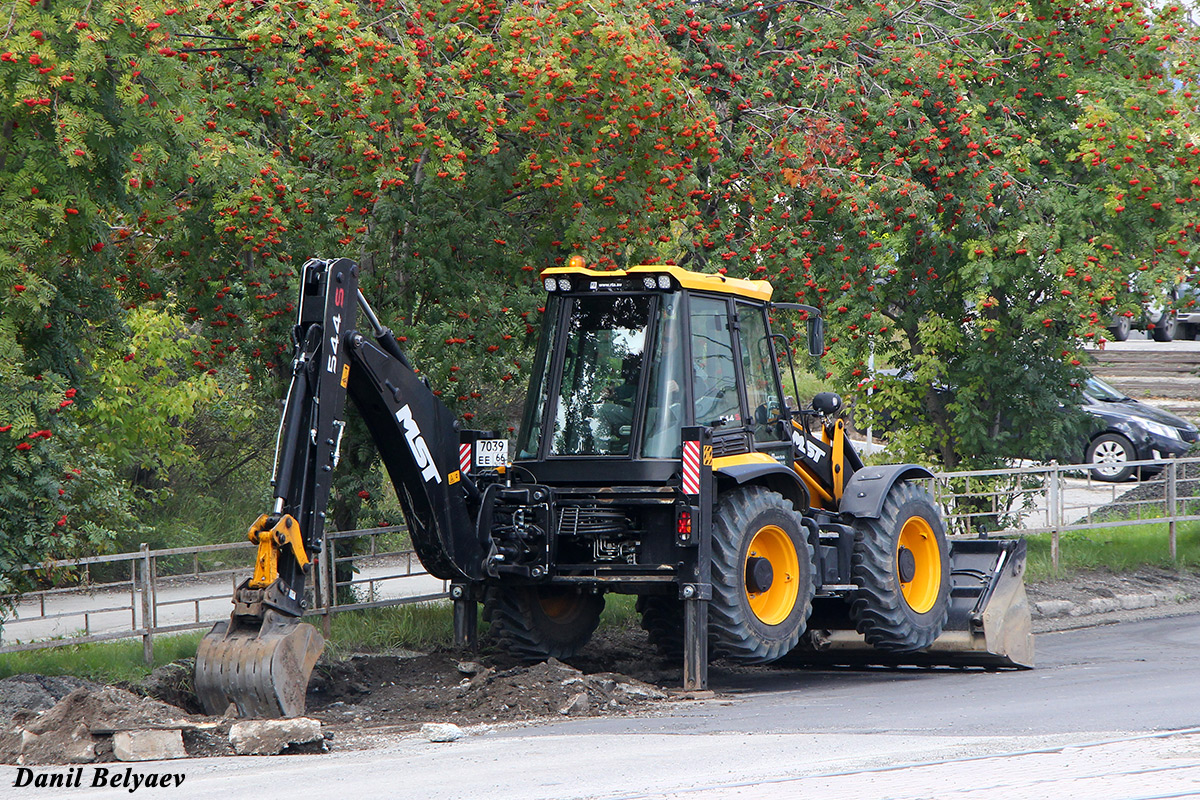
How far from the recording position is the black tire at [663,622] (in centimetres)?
1097

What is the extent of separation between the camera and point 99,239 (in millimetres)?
9195

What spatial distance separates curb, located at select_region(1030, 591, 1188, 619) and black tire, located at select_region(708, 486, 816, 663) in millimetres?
4930

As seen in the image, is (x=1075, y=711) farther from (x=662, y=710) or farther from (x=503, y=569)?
(x=503, y=569)

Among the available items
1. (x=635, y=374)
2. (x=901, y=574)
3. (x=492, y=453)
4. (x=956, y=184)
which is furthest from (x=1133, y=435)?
(x=492, y=453)

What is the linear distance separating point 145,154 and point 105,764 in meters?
3.85

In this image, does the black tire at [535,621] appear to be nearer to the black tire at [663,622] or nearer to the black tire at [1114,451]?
the black tire at [663,622]

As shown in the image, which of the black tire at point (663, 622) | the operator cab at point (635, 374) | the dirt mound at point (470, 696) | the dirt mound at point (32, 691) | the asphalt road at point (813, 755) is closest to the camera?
the asphalt road at point (813, 755)

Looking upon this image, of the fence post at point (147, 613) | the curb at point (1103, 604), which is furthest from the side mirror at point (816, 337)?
the fence post at point (147, 613)

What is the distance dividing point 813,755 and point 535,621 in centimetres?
389

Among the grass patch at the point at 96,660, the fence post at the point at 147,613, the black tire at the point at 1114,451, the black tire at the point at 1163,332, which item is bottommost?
the grass patch at the point at 96,660

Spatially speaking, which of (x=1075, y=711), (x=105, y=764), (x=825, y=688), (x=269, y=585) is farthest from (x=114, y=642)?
(x=1075, y=711)

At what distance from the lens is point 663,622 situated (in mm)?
11117

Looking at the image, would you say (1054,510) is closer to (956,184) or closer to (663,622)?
(956,184)

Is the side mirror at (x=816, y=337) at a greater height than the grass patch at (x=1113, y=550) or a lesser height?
greater
